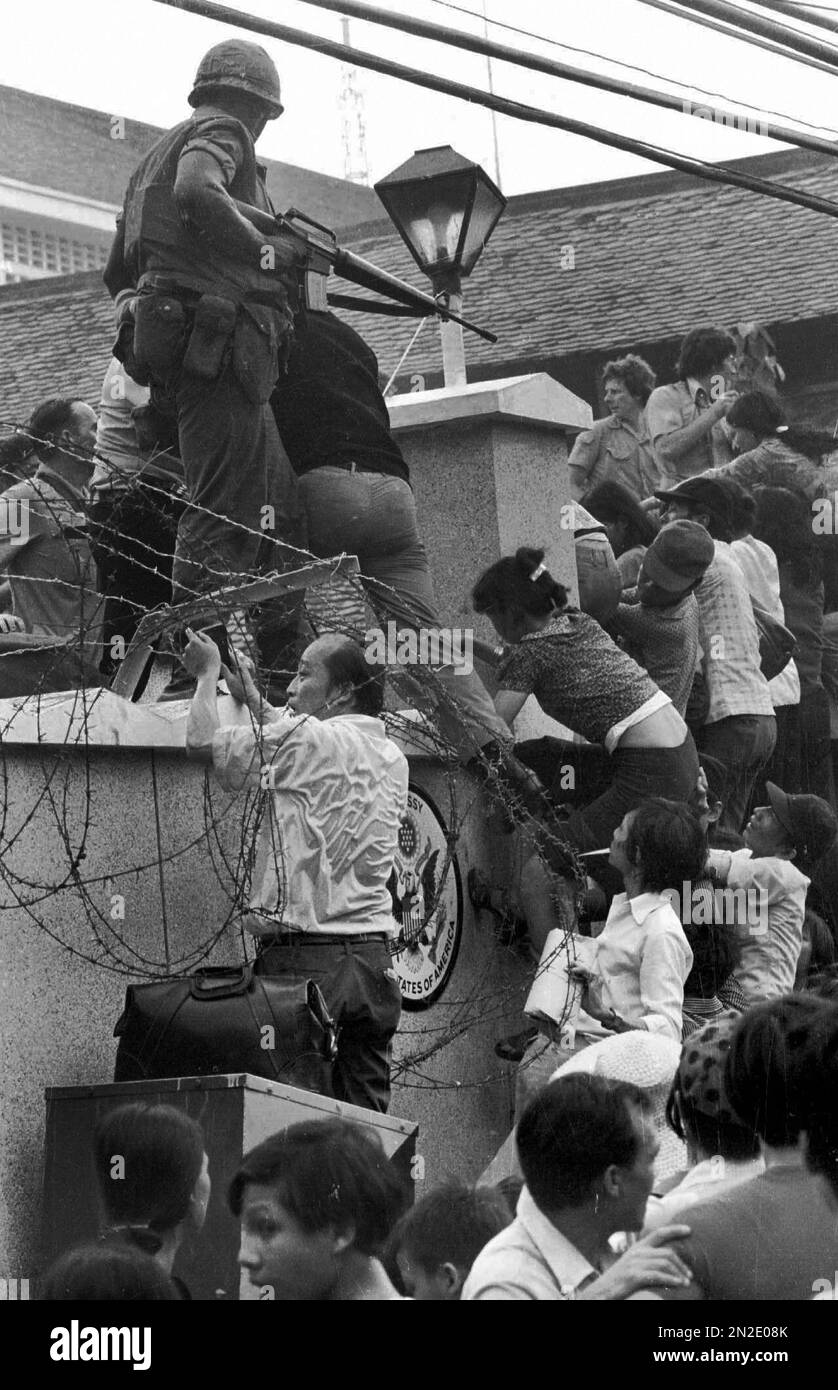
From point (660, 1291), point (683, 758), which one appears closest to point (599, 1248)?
point (660, 1291)

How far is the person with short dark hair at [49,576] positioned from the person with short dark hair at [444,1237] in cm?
198

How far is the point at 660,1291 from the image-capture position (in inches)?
153

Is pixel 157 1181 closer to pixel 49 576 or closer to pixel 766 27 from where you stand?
pixel 49 576

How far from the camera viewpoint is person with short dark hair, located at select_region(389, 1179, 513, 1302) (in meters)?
3.96

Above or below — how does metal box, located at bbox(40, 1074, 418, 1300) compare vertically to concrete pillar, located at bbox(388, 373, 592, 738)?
below

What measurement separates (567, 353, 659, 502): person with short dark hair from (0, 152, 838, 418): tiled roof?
0.11 meters

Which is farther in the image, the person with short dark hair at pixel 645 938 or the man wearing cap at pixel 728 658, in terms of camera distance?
the man wearing cap at pixel 728 658

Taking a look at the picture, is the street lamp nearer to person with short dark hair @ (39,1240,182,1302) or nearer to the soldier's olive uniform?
the soldier's olive uniform

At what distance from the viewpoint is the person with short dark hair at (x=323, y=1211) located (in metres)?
4.03

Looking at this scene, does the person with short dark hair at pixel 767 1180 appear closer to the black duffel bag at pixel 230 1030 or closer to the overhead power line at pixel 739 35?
the black duffel bag at pixel 230 1030

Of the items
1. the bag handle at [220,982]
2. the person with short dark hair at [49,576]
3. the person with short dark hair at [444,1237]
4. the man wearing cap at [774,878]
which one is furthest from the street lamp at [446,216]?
the person with short dark hair at [444,1237]

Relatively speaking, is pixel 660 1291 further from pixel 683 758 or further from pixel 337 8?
pixel 337 8

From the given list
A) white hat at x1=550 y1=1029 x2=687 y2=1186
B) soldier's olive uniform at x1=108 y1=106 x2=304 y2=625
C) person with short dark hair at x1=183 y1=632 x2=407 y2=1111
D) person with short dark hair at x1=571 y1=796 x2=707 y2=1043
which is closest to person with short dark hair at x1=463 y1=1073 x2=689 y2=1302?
white hat at x1=550 y1=1029 x2=687 y2=1186

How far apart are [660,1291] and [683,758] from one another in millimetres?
3104
